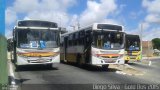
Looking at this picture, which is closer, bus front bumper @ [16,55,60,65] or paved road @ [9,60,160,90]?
paved road @ [9,60,160,90]

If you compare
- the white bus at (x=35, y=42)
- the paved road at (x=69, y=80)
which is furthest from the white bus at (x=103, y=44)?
the paved road at (x=69, y=80)

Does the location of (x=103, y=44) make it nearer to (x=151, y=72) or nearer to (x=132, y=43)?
(x=151, y=72)

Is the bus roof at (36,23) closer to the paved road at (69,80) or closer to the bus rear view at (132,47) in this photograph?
the paved road at (69,80)

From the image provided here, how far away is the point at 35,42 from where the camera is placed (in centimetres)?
2272

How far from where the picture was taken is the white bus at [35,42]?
22.5 m

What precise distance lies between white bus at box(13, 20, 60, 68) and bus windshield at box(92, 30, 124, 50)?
2.52m

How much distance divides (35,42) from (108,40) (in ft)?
15.5

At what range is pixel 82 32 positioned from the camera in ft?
85.1

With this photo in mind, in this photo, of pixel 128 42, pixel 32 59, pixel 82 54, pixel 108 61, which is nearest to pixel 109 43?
pixel 108 61

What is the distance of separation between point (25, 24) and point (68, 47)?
9.30 metres

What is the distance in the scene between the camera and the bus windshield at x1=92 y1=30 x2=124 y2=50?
2330cm

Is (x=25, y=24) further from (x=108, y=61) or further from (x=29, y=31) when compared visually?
(x=108, y=61)

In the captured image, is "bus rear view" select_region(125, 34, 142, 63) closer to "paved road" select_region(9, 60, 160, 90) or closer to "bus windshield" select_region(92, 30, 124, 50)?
"bus windshield" select_region(92, 30, 124, 50)

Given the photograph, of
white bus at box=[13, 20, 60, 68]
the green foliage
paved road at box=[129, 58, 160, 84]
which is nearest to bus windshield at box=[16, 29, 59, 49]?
white bus at box=[13, 20, 60, 68]
